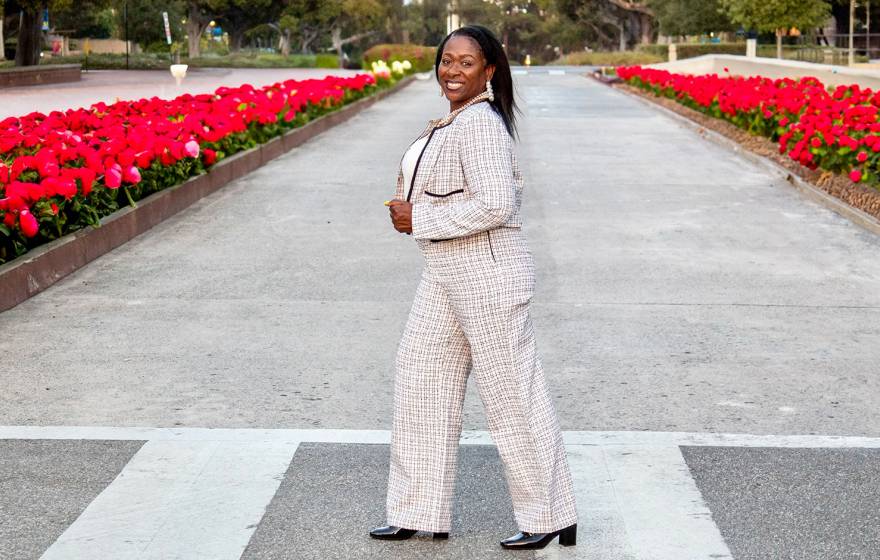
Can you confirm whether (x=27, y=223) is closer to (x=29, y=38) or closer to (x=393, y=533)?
(x=393, y=533)

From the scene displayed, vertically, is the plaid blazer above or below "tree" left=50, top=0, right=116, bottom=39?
below

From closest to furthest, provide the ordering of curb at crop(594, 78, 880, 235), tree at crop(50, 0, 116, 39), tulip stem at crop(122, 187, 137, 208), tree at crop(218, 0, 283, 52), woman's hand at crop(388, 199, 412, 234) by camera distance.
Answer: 1. woman's hand at crop(388, 199, 412, 234)
2. tulip stem at crop(122, 187, 137, 208)
3. curb at crop(594, 78, 880, 235)
4. tree at crop(218, 0, 283, 52)
5. tree at crop(50, 0, 116, 39)

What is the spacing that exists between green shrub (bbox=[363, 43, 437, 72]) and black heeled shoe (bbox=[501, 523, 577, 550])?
194ft

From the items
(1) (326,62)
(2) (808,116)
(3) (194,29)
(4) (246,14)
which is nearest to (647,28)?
(4) (246,14)

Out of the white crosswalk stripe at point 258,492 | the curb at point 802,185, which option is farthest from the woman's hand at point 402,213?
the curb at point 802,185

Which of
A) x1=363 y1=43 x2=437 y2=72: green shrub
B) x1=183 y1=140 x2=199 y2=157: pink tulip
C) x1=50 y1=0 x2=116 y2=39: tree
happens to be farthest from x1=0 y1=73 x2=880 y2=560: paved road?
x1=50 y1=0 x2=116 y2=39: tree

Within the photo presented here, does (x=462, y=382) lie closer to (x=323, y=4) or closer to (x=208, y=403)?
(x=208, y=403)

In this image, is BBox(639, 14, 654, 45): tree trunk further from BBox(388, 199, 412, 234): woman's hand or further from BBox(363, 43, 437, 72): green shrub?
BBox(388, 199, 412, 234): woman's hand

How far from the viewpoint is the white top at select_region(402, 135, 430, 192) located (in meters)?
4.45

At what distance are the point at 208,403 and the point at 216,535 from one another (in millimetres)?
1983

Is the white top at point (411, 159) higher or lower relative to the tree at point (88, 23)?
lower

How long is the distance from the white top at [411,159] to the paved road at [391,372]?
1.23 metres

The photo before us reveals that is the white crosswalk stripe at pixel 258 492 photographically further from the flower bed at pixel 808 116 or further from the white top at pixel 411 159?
the flower bed at pixel 808 116

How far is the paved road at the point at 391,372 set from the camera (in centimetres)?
504
